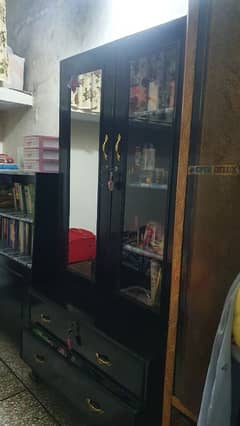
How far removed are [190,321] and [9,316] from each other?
5.16ft

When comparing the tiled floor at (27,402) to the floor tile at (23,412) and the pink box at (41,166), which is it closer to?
the floor tile at (23,412)

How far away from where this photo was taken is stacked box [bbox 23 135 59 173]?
2082 millimetres

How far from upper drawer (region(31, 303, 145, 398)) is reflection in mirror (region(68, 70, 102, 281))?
26cm

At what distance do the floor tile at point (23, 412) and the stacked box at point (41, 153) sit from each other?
1.37 m

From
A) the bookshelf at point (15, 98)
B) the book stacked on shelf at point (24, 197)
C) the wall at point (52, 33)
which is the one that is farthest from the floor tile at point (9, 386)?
the bookshelf at point (15, 98)

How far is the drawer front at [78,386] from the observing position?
1.26 m

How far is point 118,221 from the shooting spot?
1415mm

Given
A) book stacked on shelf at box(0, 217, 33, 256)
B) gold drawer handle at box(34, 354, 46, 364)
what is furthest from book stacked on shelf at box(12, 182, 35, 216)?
gold drawer handle at box(34, 354, 46, 364)

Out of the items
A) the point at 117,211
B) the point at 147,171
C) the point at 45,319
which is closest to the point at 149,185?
the point at 147,171

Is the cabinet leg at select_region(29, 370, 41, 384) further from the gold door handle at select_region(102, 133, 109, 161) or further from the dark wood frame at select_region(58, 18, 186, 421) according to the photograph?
the gold door handle at select_region(102, 133, 109, 161)

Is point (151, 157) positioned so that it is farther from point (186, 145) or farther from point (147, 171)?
point (186, 145)

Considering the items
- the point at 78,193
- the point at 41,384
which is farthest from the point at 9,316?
the point at 78,193

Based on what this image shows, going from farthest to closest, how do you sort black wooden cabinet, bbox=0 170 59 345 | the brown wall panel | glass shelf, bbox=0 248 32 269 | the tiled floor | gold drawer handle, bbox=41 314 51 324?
glass shelf, bbox=0 248 32 269 → black wooden cabinet, bbox=0 170 59 345 → gold drawer handle, bbox=41 314 51 324 → the tiled floor → the brown wall panel

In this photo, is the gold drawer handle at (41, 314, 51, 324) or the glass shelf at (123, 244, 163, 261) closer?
the glass shelf at (123, 244, 163, 261)
